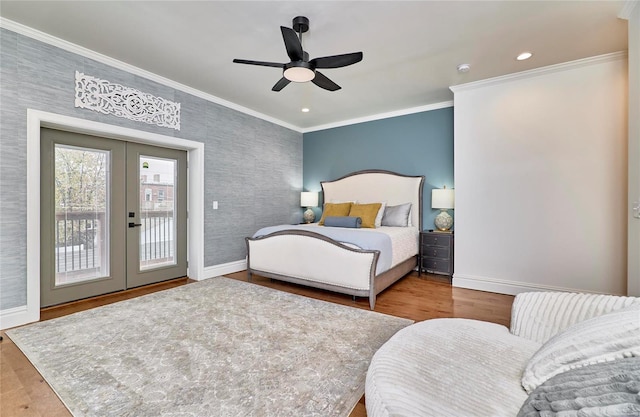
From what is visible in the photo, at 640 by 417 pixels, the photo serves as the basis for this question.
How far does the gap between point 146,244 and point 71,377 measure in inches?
88.7

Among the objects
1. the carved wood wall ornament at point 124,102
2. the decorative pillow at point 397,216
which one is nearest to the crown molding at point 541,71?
the decorative pillow at point 397,216

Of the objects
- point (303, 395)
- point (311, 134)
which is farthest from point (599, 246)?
point (311, 134)

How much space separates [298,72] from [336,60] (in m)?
0.36

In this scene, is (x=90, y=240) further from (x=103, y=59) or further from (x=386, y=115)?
(x=386, y=115)

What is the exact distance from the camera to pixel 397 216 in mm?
4566

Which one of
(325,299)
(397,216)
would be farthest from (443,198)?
(325,299)

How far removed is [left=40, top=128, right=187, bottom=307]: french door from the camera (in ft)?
9.67

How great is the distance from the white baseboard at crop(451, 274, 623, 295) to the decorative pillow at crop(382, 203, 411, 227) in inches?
44.5

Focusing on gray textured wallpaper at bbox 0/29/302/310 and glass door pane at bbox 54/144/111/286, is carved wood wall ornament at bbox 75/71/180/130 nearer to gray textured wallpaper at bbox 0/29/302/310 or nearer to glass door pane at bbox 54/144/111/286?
gray textured wallpaper at bbox 0/29/302/310

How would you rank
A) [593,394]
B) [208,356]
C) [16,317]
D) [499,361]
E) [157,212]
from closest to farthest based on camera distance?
[593,394], [499,361], [208,356], [16,317], [157,212]

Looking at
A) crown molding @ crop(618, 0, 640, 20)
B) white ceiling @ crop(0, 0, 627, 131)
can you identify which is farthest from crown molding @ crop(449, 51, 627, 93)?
crown molding @ crop(618, 0, 640, 20)

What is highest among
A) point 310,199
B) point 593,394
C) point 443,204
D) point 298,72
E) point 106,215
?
point 298,72

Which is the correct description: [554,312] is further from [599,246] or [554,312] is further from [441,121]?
[441,121]

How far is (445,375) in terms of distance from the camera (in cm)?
106
